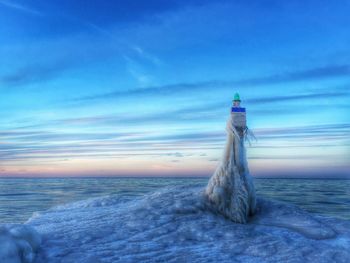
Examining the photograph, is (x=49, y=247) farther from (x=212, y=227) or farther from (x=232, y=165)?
(x=232, y=165)

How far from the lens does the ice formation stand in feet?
25.2

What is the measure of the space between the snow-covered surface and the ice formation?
0.20 meters

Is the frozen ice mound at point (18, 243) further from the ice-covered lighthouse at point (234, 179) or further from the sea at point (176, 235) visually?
the ice-covered lighthouse at point (234, 179)

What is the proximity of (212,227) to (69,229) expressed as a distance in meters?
2.38

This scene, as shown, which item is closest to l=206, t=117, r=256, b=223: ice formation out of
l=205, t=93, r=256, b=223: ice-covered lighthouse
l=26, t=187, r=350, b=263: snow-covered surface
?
l=205, t=93, r=256, b=223: ice-covered lighthouse

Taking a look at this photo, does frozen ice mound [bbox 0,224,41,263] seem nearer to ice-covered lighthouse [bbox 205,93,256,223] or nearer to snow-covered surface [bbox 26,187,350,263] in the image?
snow-covered surface [bbox 26,187,350,263]

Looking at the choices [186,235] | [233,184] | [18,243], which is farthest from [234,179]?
[18,243]

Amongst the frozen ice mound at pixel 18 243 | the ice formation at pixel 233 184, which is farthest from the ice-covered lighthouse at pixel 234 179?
the frozen ice mound at pixel 18 243

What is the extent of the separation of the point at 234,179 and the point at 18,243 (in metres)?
4.15

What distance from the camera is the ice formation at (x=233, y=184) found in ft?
25.2

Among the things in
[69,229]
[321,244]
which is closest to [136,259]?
[69,229]

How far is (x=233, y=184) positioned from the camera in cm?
778

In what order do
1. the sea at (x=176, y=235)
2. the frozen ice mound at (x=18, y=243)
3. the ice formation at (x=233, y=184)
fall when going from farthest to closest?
the ice formation at (x=233, y=184) → the sea at (x=176, y=235) → the frozen ice mound at (x=18, y=243)

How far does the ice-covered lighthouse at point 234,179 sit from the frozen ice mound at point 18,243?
3490 millimetres
